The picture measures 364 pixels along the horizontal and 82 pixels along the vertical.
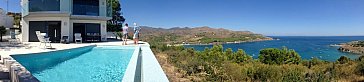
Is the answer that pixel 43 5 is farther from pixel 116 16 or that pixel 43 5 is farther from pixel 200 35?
pixel 200 35

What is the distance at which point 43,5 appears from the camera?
16.8 m

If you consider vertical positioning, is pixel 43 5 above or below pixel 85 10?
above

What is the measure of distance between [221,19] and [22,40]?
73.1 metres

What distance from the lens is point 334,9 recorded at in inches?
2677

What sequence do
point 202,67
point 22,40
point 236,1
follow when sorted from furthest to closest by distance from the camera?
1. point 236,1
2. point 22,40
3. point 202,67

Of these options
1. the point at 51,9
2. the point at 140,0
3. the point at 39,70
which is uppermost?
the point at 140,0

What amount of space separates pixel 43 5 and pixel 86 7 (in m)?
2.44

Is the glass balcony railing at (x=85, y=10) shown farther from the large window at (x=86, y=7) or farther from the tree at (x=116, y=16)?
the tree at (x=116, y=16)

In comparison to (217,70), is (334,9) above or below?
above

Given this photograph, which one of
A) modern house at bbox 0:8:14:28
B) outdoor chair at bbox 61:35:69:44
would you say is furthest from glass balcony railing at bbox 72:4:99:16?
modern house at bbox 0:8:14:28

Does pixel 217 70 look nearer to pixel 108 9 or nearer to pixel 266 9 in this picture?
pixel 108 9

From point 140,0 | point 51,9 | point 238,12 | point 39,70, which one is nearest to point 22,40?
point 51,9

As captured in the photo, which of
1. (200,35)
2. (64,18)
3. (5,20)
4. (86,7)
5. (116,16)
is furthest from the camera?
(200,35)

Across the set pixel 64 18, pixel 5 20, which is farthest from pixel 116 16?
pixel 64 18
